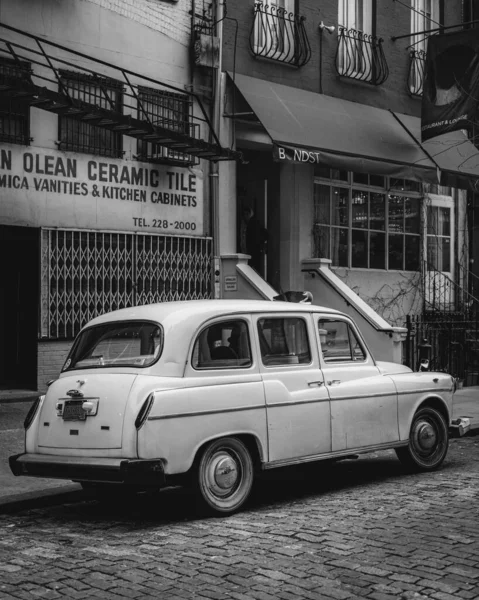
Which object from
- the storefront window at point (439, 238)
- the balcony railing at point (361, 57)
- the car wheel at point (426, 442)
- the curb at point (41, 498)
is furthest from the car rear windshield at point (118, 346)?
the storefront window at point (439, 238)

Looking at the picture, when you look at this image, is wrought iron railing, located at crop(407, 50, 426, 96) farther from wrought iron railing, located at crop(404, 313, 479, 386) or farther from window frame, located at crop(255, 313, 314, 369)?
window frame, located at crop(255, 313, 314, 369)

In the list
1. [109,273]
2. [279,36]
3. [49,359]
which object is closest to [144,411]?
[49,359]

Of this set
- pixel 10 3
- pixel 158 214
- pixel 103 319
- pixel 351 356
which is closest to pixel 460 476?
pixel 351 356

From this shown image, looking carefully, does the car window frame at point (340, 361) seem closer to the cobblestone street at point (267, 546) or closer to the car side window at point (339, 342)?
the car side window at point (339, 342)

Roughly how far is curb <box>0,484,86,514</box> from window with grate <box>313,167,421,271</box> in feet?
36.2

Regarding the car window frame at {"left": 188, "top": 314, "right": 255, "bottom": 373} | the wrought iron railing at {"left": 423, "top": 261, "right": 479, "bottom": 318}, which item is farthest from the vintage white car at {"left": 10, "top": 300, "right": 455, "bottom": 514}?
the wrought iron railing at {"left": 423, "top": 261, "right": 479, "bottom": 318}

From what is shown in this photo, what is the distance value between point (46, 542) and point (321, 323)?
335 cm

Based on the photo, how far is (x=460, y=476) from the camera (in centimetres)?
918

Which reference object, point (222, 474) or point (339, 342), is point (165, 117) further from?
point (222, 474)

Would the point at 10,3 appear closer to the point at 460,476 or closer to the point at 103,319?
the point at 103,319

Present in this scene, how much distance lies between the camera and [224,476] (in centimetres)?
748

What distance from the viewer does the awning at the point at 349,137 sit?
16.0 metres

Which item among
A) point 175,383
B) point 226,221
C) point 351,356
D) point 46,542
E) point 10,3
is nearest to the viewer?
point 46,542

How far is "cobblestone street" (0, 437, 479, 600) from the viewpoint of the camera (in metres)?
5.42
